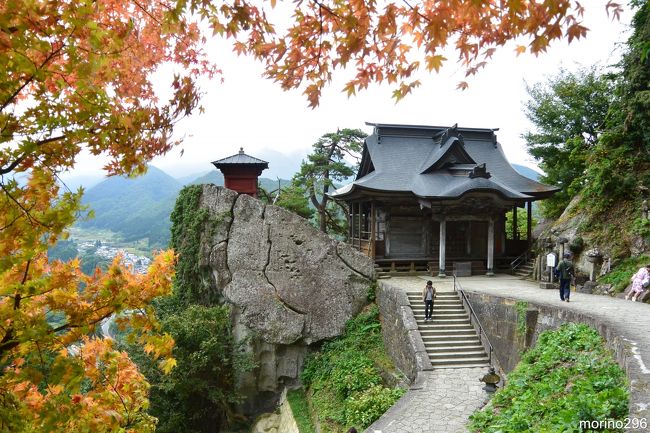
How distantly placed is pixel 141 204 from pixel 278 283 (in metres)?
106

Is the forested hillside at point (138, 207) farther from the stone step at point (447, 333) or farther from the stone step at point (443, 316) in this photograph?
the stone step at point (447, 333)

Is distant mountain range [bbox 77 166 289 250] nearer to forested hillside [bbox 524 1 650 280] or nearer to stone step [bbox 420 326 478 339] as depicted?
forested hillside [bbox 524 1 650 280]

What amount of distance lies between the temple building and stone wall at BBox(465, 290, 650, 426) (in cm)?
529

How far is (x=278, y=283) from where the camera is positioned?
1545cm

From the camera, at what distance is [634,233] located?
45.5 ft

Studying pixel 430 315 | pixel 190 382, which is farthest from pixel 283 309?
pixel 430 315

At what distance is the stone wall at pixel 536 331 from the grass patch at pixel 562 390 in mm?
156

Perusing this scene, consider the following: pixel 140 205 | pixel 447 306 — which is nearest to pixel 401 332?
pixel 447 306

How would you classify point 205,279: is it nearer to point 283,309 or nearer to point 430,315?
point 283,309

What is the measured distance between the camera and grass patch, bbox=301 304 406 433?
10531 mm

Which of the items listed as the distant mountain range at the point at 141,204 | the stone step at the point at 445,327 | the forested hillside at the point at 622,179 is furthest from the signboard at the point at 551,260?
the distant mountain range at the point at 141,204

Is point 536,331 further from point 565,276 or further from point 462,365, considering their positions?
point 462,365

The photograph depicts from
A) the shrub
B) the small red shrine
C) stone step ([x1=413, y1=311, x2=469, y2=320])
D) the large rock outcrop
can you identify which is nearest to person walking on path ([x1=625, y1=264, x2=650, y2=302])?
stone step ([x1=413, y1=311, x2=469, y2=320])

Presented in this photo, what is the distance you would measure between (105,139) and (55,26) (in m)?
0.83
